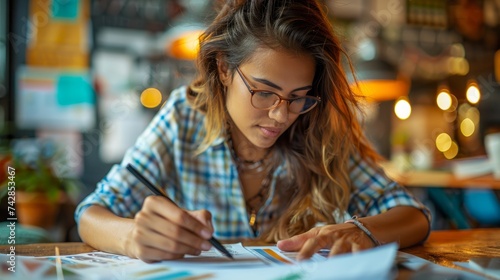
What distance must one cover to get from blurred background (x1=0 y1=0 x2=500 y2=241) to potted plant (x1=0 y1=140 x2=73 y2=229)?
1cm

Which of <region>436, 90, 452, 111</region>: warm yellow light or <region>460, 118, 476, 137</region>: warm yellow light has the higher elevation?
<region>436, 90, 452, 111</region>: warm yellow light

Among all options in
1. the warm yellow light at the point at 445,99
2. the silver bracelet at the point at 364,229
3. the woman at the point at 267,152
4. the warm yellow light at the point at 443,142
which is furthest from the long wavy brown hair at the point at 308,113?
the warm yellow light at the point at 443,142

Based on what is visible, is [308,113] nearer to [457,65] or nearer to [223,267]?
[223,267]

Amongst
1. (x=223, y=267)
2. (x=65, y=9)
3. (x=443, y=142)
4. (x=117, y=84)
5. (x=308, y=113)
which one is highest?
(x=65, y=9)

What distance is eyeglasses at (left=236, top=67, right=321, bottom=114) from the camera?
112 cm

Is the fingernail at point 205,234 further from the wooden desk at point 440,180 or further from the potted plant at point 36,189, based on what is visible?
the wooden desk at point 440,180

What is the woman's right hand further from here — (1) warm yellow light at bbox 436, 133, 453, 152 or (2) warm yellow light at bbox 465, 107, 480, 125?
(2) warm yellow light at bbox 465, 107, 480, 125

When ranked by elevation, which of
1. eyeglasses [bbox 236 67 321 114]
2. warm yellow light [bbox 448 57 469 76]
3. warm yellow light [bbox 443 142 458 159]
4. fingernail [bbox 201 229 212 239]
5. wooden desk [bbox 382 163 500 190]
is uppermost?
warm yellow light [bbox 448 57 469 76]

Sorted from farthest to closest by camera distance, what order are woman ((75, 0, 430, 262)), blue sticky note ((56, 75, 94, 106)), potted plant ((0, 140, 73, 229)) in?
blue sticky note ((56, 75, 94, 106)) < potted plant ((0, 140, 73, 229)) < woman ((75, 0, 430, 262))

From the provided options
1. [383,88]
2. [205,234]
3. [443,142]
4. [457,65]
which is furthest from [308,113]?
[457,65]

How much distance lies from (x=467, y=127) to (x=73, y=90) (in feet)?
11.6

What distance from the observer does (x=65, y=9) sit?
3.51m

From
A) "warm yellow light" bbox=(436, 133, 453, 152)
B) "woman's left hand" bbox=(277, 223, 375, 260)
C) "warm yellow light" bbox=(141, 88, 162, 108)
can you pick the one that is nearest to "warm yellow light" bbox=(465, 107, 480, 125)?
"warm yellow light" bbox=(436, 133, 453, 152)

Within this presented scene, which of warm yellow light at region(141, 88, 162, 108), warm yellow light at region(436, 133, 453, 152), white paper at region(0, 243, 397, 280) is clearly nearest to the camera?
white paper at region(0, 243, 397, 280)
